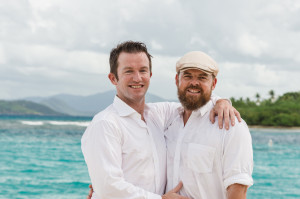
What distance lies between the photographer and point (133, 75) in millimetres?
3025

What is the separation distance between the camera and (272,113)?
56156 mm

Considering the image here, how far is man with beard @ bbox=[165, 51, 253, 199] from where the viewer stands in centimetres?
263

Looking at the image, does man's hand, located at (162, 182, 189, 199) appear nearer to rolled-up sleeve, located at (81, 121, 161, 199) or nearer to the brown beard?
rolled-up sleeve, located at (81, 121, 161, 199)

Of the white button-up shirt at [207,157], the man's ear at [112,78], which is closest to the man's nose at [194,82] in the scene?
the white button-up shirt at [207,157]

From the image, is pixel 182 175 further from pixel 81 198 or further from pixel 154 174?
pixel 81 198

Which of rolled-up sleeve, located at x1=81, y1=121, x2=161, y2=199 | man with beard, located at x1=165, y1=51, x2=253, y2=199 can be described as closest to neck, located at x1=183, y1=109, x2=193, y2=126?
man with beard, located at x1=165, y1=51, x2=253, y2=199

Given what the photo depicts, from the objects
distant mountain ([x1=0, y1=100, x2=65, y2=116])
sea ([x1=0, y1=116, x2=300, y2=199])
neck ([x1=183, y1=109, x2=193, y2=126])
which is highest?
neck ([x1=183, y1=109, x2=193, y2=126])

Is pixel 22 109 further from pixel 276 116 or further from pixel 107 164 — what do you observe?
pixel 107 164

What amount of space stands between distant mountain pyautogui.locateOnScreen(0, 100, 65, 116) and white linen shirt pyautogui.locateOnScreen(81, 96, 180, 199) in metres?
111

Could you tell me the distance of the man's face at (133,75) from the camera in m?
3.02

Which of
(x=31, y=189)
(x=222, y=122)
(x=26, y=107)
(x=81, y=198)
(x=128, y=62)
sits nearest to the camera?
(x=222, y=122)

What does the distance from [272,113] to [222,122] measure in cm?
5604

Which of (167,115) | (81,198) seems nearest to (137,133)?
(167,115)

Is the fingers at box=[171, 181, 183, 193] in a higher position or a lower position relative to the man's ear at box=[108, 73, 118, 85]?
lower
